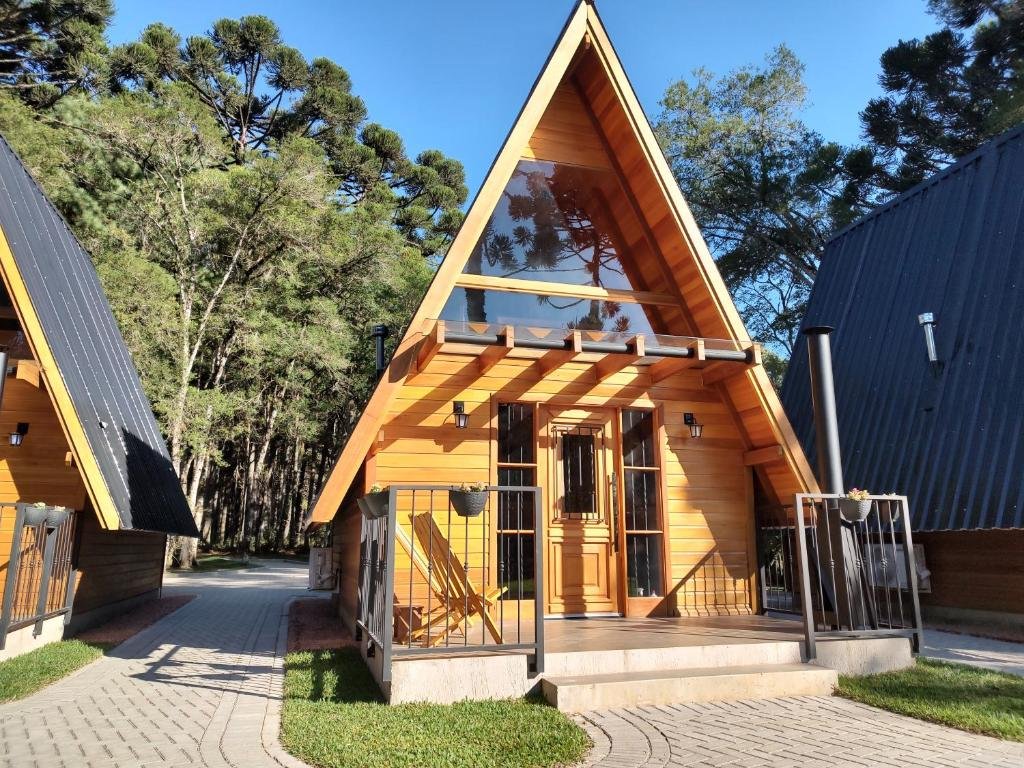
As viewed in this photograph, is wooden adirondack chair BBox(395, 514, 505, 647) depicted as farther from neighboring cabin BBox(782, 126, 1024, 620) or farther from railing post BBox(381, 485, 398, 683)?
neighboring cabin BBox(782, 126, 1024, 620)

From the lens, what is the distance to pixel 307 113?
31875mm

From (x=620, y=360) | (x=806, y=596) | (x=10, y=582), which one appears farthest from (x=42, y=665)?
(x=806, y=596)

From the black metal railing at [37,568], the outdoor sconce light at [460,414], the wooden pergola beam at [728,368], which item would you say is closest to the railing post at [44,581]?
the black metal railing at [37,568]

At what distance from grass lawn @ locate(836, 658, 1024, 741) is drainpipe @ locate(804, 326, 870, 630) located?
1.83ft

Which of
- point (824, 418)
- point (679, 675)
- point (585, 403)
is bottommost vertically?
point (679, 675)

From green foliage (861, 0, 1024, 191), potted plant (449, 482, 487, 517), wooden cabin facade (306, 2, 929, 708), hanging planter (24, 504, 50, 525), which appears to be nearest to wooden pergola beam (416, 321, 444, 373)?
wooden cabin facade (306, 2, 929, 708)

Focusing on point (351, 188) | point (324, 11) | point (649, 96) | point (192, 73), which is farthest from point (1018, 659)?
point (192, 73)

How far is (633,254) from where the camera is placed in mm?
7836

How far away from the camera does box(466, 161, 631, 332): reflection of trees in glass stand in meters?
7.21

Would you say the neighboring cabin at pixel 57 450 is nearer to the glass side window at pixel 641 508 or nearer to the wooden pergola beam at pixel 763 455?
the glass side window at pixel 641 508

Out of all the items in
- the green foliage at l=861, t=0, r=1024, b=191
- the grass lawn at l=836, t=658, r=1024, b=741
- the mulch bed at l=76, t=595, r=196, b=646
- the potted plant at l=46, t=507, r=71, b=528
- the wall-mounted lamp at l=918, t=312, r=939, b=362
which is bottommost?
the mulch bed at l=76, t=595, r=196, b=646

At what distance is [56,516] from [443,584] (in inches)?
178

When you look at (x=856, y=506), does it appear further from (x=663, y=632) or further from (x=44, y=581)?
(x=44, y=581)

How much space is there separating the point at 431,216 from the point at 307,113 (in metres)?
7.52
